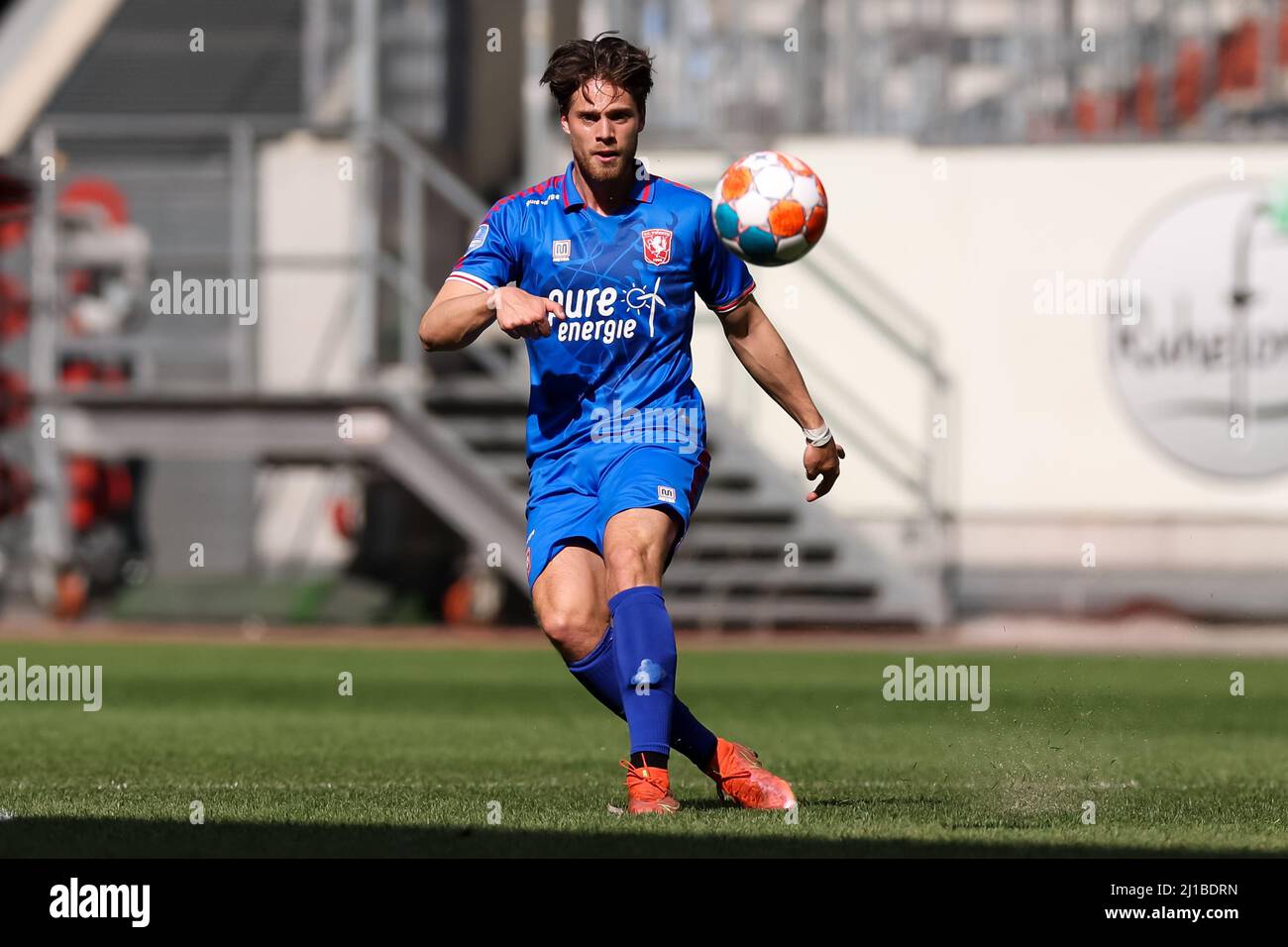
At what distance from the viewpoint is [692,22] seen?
67.7 feet

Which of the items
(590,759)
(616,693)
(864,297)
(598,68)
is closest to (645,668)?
(616,693)

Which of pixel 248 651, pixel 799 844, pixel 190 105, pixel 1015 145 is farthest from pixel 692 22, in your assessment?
pixel 799 844

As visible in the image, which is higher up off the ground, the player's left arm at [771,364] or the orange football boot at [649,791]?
the player's left arm at [771,364]

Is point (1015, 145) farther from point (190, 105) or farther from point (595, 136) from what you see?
point (595, 136)

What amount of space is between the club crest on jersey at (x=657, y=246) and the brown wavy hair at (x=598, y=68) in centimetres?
36

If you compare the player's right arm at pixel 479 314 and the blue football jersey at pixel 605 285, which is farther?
the blue football jersey at pixel 605 285

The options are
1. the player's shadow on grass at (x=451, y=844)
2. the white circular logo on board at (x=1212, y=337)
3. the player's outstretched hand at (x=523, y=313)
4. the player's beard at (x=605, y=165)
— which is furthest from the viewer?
the white circular logo on board at (x=1212, y=337)

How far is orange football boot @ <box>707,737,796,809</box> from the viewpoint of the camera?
6.51 metres

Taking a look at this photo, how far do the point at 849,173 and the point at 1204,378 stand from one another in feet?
12.6

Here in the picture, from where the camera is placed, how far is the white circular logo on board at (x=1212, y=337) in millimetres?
20234

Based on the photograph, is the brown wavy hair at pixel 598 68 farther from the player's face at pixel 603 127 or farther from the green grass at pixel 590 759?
the green grass at pixel 590 759

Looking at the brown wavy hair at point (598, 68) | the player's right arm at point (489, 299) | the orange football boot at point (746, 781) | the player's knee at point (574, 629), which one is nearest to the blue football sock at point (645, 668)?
the player's knee at point (574, 629)

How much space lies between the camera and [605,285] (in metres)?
6.52

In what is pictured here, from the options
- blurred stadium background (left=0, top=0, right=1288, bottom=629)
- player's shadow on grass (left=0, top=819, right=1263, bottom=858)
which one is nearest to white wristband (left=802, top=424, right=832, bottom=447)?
player's shadow on grass (left=0, top=819, right=1263, bottom=858)
